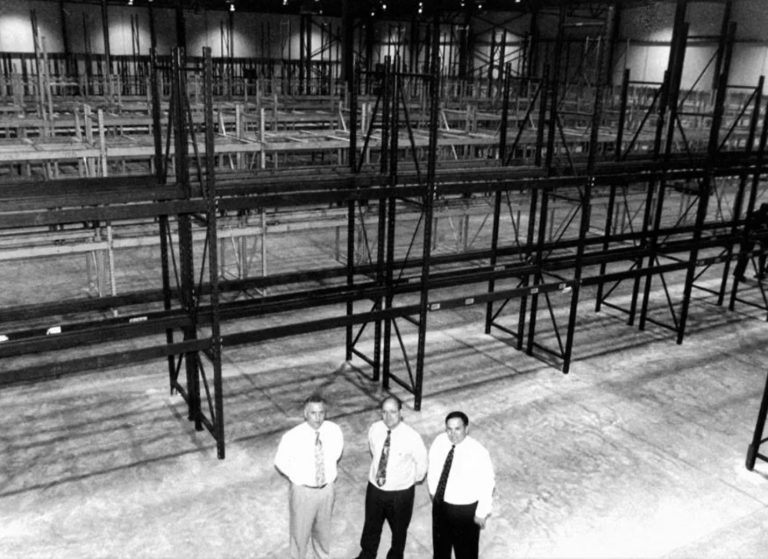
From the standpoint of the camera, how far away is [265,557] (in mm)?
7270

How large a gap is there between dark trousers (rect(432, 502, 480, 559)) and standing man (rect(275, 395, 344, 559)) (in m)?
1.06

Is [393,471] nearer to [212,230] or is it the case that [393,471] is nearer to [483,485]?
[483,485]

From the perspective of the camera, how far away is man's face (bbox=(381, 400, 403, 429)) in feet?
21.5

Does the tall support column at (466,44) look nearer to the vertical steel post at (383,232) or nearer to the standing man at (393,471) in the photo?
the vertical steel post at (383,232)

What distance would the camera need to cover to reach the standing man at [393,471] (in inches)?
256

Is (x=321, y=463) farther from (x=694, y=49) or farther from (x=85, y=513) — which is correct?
(x=694, y=49)

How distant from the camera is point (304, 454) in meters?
6.49

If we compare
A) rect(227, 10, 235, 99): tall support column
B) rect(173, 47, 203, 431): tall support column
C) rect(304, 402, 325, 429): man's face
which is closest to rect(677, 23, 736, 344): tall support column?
rect(173, 47, 203, 431): tall support column

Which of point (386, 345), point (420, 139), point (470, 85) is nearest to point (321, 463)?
point (386, 345)

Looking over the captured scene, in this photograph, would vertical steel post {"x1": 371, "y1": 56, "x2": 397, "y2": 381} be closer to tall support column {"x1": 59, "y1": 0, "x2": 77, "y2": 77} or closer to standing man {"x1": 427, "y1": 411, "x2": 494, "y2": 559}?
standing man {"x1": 427, "y1": 411, "x2": 494, "y2": 559}

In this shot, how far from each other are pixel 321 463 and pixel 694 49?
3420cm

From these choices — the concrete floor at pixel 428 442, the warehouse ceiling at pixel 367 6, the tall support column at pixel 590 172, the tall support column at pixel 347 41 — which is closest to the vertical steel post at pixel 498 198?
the concrete floor at pixel 428 442

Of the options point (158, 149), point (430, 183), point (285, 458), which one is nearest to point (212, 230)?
point (158, 149)

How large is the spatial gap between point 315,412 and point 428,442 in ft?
11.8
